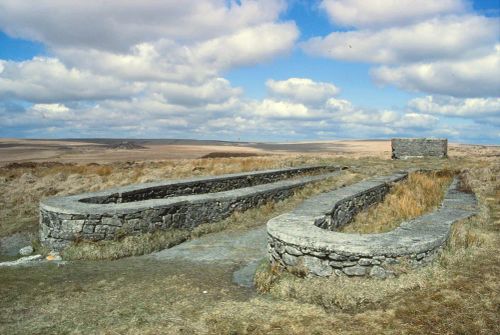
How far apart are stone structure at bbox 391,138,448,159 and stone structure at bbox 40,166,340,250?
17611 mm

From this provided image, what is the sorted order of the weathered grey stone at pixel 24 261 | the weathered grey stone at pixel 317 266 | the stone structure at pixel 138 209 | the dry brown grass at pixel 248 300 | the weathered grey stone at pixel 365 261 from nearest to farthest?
the dry brown grass at pixel 248 300 < the weathered grey stone at pixel 365 261 < the weathered grey stone at pixel 317 266 < the weathered grey stone at pixel 24 261 < the stone structure at pixel 138 209

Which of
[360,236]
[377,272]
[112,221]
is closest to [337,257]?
[377,272]

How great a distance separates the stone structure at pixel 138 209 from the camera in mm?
9672

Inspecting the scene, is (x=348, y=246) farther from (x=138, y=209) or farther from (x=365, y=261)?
(x=138, y=209)

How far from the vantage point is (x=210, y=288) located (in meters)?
7.05

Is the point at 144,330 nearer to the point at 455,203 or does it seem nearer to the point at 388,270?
the point at 388,270

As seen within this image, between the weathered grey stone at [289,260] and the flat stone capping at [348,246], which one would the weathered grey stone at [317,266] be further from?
the weathered grey stone at [289,260]

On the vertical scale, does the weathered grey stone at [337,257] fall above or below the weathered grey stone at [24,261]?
above

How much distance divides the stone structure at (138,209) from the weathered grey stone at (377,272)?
232 inches

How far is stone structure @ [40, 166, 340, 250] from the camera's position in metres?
9.67

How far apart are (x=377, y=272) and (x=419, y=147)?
85.6ft

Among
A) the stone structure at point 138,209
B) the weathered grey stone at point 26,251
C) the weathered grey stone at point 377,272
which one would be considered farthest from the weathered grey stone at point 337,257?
the weathered grey stone at point 26,251

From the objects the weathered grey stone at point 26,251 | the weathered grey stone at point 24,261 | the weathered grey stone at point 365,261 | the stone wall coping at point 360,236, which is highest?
the stone wall coping at point 360,236

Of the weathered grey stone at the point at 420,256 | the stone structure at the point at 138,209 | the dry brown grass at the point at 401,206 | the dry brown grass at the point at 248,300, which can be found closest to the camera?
the dry brown grass at the point at 248,300
